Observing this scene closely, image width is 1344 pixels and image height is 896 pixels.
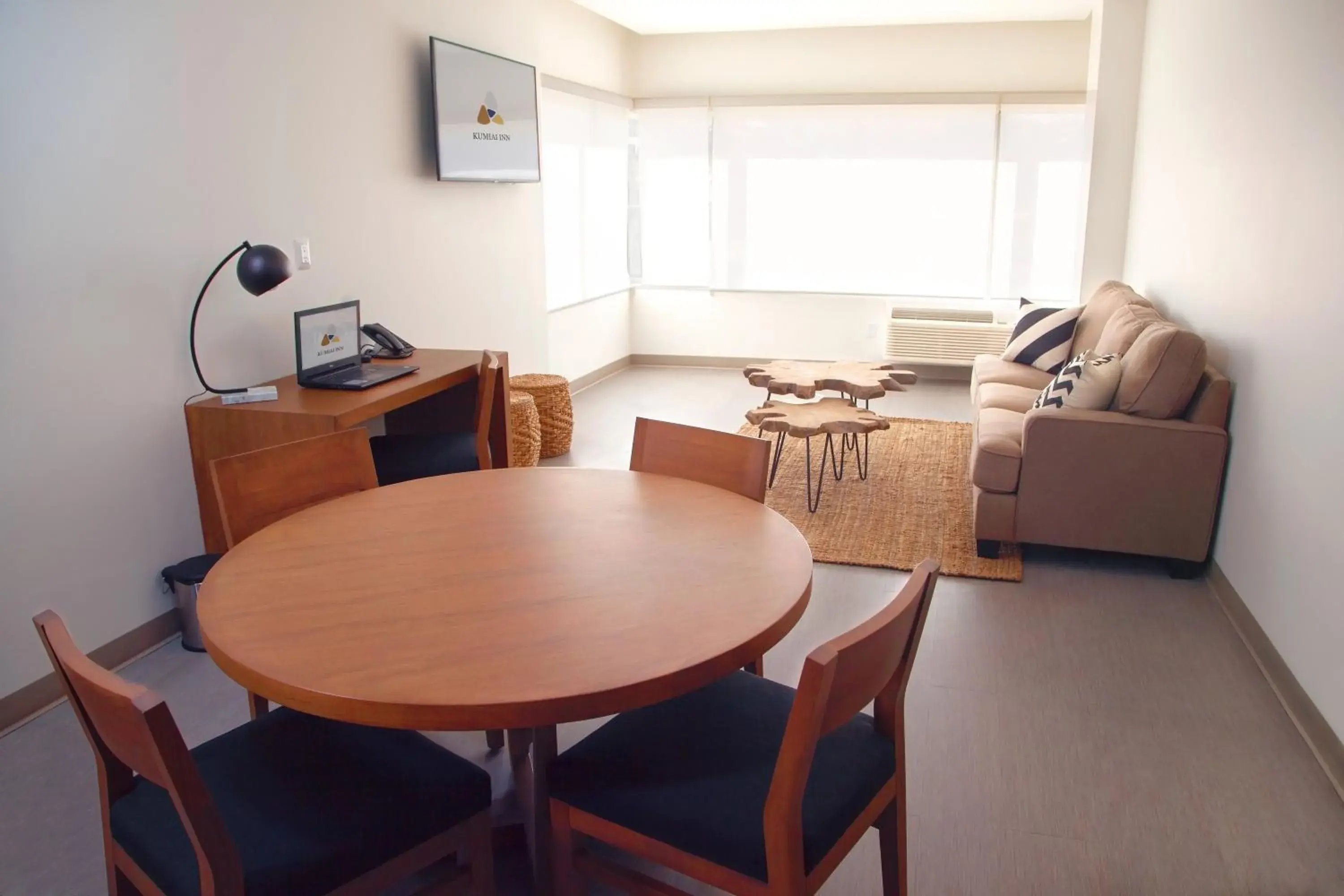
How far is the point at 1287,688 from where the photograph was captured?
267 cm

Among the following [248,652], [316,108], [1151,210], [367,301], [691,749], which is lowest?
[691,749]

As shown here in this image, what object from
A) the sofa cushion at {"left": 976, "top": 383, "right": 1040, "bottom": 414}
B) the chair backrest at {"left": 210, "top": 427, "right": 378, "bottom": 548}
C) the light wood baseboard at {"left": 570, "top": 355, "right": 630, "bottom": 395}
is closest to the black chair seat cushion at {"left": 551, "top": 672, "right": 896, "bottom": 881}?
the chair backrest at {"left": 210, "top": 427, "right": 378, "bottom": 548}

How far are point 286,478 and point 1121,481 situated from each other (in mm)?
2794

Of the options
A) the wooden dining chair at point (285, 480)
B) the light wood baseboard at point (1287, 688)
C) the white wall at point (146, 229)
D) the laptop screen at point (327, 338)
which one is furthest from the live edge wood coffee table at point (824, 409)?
the wooden dining chair at point (285, 480)

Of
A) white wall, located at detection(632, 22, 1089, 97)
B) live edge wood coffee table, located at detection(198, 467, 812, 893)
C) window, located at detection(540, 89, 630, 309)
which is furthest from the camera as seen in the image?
white wall, located at detection(632, 22, 1089, 97)

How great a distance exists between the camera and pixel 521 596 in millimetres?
1633

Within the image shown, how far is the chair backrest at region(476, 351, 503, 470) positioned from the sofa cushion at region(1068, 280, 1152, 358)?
117 inches

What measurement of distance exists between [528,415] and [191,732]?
89.4 inches

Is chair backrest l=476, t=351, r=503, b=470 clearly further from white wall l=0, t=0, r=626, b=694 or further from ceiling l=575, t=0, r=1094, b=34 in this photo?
ceiling l=575, t=0, r=1094, b=34

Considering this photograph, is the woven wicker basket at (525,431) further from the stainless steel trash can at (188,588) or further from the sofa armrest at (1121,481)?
the sofa armrest at (1121,481)

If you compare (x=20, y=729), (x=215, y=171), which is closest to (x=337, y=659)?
(x=20, y=729)

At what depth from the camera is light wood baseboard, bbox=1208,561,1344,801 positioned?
234cm

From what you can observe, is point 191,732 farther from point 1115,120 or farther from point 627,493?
point 1115,120

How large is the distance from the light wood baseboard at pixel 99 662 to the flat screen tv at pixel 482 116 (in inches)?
92.2
